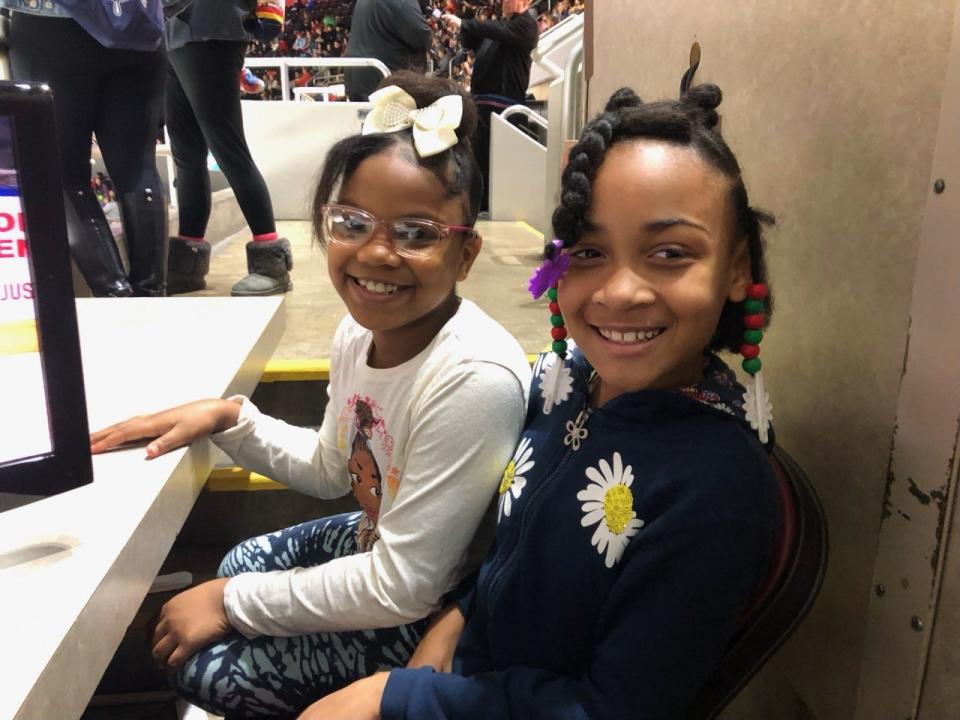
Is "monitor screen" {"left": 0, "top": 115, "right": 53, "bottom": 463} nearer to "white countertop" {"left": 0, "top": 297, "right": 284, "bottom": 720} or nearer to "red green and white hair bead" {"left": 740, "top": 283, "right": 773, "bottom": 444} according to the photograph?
"white countertop" {"left": 0, "top": 297, "right": 284, "bottom": 720}

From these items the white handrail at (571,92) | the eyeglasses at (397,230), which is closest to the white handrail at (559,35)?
the white handrail at (571,92)

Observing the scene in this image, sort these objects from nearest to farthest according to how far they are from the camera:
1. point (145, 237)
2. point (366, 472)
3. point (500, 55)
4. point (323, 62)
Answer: point (366, 472) < point (145, 237) < point (323, 62) < point (500, 55)

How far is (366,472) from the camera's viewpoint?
1033 millimetres

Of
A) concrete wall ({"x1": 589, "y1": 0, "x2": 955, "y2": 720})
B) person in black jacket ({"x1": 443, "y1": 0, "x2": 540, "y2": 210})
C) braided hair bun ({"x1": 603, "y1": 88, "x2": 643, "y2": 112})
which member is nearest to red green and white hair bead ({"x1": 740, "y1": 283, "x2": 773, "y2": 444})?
concrete wall ({"x1": 589, "y1": 0, "x2": 955, "y2": 720})

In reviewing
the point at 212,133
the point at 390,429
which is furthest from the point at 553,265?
the point at 212,133

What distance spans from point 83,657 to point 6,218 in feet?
1.09

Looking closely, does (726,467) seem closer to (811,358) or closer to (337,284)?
(811,358)

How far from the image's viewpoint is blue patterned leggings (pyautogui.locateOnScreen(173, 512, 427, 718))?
0.94m

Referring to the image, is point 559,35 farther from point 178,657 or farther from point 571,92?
point 178,657

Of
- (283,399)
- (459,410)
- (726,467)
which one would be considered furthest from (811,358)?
(283,399)

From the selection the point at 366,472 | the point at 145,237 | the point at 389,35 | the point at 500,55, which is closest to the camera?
the point at 366,472

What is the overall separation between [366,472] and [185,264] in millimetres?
Result: 1769

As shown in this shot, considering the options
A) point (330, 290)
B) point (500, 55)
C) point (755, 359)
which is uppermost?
point (500, 55)

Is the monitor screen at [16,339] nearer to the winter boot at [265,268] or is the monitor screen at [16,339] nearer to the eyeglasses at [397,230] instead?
the eyeglasses at [397,230]
